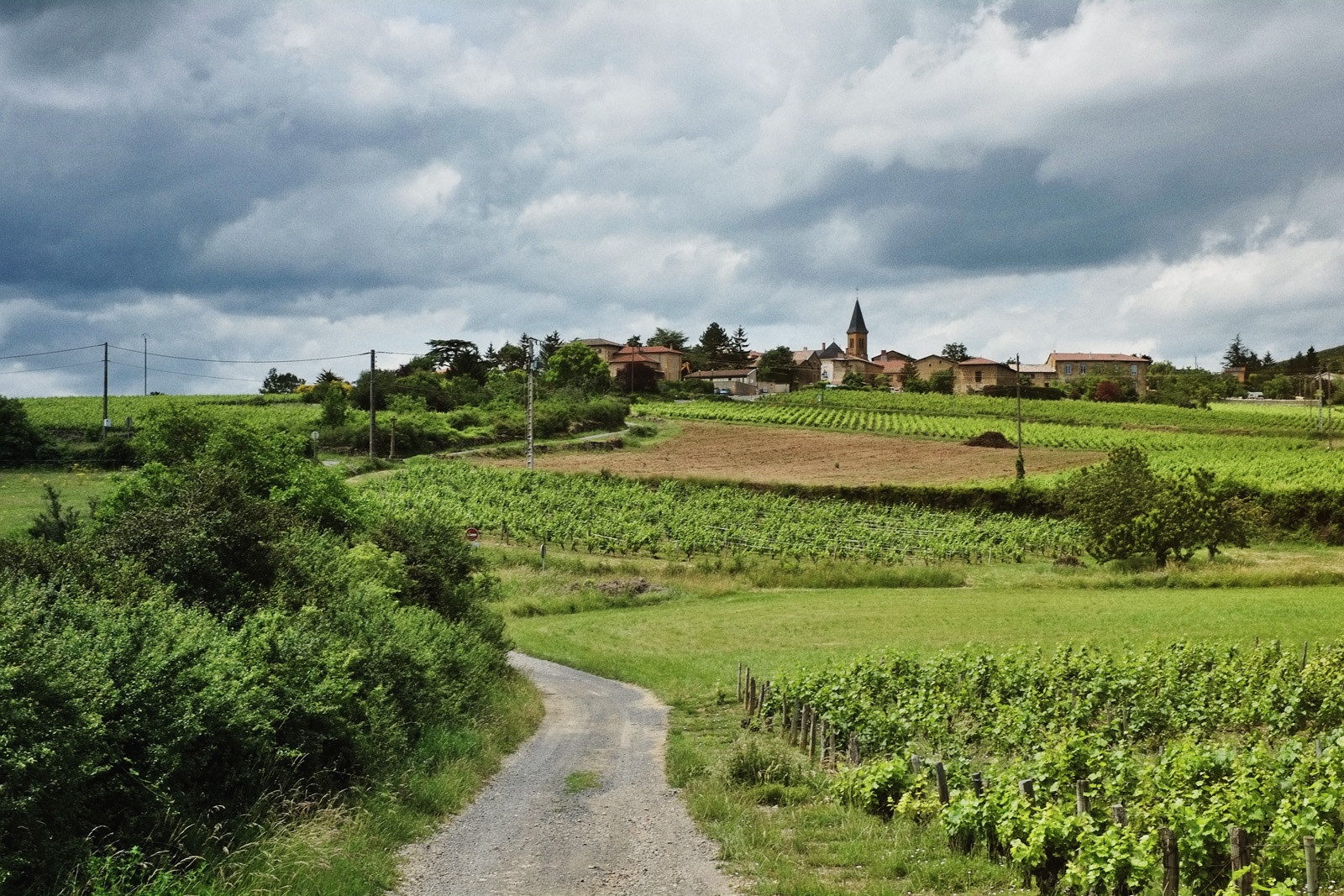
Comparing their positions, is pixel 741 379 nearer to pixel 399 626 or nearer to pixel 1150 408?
pixel 1150 408

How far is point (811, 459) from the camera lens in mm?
81375

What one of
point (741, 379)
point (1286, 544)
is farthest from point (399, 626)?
point (741, 379)

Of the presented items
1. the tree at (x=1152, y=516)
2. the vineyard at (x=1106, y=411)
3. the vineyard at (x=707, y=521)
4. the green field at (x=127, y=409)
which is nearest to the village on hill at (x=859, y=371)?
the vineyard at (x=1106, y=411)

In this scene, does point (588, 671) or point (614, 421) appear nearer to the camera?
point (588, 671)

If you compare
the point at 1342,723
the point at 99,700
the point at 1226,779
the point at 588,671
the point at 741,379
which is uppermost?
the point at 741,379

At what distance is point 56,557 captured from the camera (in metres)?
14.9

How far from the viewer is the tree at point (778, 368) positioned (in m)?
156

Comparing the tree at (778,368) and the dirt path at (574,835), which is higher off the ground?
the tree at (778,368)

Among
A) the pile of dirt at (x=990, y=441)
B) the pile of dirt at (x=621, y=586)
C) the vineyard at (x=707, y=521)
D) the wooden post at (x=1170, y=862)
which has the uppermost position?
the pile of dirt at (x=990, y=441)

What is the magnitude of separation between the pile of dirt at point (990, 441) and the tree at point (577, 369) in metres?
49.7

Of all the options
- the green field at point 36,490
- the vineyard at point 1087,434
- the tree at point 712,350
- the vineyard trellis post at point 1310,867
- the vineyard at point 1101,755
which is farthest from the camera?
the tree at point 712,350

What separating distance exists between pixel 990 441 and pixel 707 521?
42171 mm

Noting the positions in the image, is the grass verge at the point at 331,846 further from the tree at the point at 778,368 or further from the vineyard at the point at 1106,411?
the tree at the point at 778,368

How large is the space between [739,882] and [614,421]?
92.1 metres
